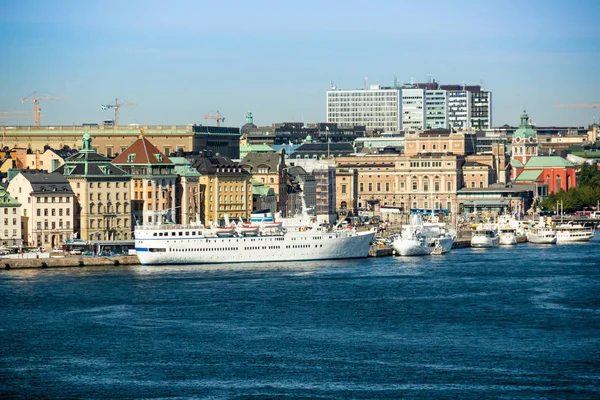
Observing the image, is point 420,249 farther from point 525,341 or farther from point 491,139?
point 491,139

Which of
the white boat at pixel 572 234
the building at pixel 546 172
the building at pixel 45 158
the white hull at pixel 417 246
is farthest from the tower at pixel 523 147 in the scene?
the white hull at pixel 417 246

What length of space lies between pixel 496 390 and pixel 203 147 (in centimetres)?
8012

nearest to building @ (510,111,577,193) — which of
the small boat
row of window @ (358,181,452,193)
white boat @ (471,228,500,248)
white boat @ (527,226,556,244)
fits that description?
row of window @ (358,181,452,193)

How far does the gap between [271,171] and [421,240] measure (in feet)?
90.1

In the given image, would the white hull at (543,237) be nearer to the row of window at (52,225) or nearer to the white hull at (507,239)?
the white hull at (507,239)

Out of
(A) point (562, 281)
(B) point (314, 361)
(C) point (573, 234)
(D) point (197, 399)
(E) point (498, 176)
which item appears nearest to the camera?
(D) point (197, 399)

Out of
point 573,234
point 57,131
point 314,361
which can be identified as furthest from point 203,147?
point 314,361

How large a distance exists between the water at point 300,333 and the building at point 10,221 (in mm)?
9392

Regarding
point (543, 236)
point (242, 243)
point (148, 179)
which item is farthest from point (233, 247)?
point (543, 236)

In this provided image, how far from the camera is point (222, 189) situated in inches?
4309

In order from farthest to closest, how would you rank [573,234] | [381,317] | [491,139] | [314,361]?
[491,139] < [573,234] < [381,317] < [314,361]

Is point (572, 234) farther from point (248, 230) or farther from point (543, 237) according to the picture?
point (248, 230)

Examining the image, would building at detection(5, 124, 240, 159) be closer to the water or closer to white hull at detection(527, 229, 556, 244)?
white hull at detection(527, 229, 556, 244)

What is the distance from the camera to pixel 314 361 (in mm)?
53750
